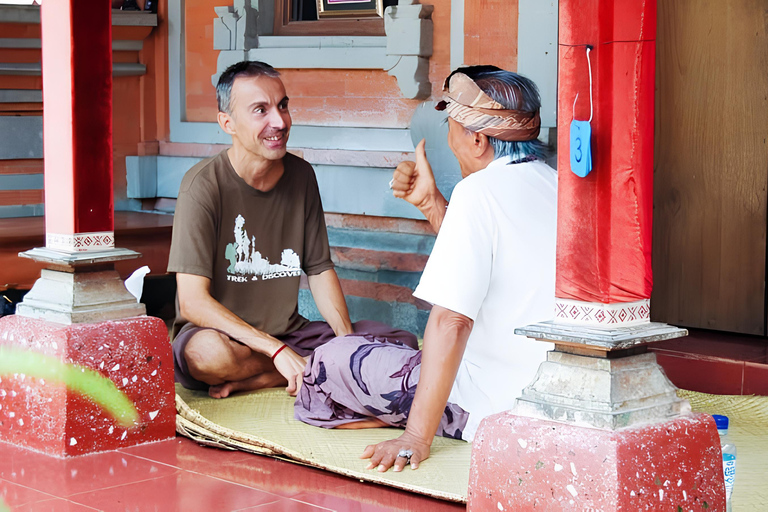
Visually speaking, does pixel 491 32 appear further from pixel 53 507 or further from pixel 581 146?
pixel 53 507

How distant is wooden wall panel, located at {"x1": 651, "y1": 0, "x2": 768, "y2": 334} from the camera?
16.2 ft

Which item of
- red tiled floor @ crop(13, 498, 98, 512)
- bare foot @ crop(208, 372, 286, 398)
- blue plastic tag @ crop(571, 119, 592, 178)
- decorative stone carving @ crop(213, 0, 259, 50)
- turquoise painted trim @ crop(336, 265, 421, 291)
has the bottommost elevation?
red tiled floor @ crop(13, 498, 98, 512)

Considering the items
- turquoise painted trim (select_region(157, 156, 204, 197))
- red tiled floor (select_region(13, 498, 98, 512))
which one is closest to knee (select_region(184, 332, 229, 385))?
red tiled floor (select_region(13, 498, 98, 512))

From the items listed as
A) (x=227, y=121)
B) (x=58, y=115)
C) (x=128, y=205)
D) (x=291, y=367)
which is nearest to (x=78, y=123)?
(x=58, y=115)

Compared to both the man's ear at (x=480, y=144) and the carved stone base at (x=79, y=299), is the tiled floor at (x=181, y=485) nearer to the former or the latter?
the carved stone base at (x=79, y=299)

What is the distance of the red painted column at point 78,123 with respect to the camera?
3990mm

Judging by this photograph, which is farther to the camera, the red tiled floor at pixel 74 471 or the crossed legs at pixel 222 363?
the crossed legs at pixel 222 363

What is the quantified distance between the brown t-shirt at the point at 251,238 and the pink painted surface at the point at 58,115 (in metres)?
0.56

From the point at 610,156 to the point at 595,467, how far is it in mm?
747

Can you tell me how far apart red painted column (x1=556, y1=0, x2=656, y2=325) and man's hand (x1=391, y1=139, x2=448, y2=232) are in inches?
62.2

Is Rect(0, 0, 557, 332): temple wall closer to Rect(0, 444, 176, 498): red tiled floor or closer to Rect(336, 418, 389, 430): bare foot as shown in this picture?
Rect(336, 418, 389, 430): bare foot

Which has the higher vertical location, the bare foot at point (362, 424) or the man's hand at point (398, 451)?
the man's hand at point (398, 451)

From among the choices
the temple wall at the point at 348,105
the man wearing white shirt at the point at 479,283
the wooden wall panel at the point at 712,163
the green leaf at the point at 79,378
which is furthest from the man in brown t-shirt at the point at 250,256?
the wooden wall panel at the point at 712,163

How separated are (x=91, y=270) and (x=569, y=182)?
Result: 2119 millimetres
